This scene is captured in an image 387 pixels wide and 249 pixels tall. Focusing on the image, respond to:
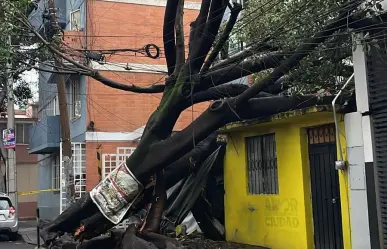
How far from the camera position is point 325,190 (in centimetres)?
1011

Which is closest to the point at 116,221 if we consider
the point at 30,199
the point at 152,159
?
the point at 152,159

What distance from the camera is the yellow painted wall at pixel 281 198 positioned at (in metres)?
10.3

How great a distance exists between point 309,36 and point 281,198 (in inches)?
153

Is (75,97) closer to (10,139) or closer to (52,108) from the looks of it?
(10,139)

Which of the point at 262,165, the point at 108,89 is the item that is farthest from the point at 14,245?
the point at 262,165

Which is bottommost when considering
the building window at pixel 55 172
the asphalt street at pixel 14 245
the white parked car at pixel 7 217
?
the asphalt street at pixel 14 245

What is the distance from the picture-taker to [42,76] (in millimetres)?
23703

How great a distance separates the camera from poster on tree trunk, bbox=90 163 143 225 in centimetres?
1045

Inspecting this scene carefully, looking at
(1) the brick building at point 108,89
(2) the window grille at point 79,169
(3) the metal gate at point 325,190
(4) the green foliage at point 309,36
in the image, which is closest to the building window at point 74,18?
(1) the brick building at point 108,89

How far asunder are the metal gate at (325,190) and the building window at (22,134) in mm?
25578

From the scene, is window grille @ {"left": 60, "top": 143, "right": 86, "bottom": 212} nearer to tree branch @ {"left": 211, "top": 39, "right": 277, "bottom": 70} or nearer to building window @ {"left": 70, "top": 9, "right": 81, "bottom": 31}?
building window @ {"left": 70, "top": 9, "right": 81, "bottom": 31}

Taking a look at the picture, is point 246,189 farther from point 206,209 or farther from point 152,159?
point 152,159

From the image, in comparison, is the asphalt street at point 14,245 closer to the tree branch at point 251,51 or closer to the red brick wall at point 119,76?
the red brick wall at point 119,76

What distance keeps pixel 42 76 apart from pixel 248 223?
14966 mm
